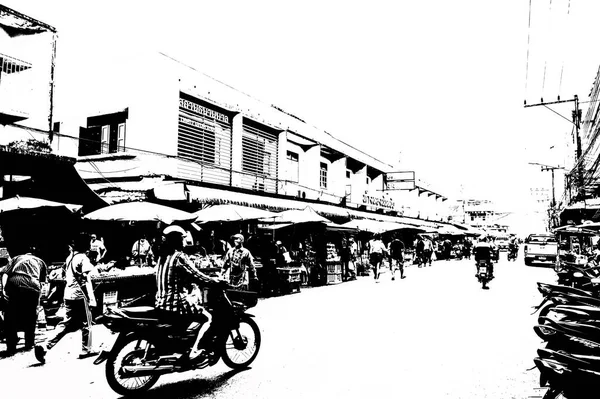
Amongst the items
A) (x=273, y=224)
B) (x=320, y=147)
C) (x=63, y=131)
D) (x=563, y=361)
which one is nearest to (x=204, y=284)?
(x=563, y=361)

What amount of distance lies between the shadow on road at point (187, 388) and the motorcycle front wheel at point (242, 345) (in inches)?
10.9

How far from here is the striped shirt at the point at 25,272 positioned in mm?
7324

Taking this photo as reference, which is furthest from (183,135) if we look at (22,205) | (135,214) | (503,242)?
(503,242)

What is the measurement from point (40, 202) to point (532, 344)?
1103cm

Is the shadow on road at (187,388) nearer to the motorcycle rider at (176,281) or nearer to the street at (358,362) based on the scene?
the street at (358,362)

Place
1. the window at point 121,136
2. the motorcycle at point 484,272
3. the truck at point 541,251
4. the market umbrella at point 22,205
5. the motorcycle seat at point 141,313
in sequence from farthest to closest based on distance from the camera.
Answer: the truck at point 541,251 → the window at point 121,136 → the motorcycle at point 484,272 → the market umbrella at point 22,205 → the motorcycle seat at point 141,313

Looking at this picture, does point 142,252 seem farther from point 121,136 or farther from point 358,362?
point 358,362

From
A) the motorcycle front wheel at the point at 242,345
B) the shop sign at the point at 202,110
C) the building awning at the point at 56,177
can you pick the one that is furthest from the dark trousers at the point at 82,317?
the shop sign at the point at 202,110

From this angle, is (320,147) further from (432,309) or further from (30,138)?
(432,309)

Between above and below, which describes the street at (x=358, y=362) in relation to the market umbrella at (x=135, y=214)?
below

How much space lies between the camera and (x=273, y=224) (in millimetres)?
17344

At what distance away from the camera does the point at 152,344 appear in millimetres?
5273

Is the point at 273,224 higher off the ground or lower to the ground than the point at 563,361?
higher

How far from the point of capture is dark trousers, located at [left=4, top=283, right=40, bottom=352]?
728 cm
